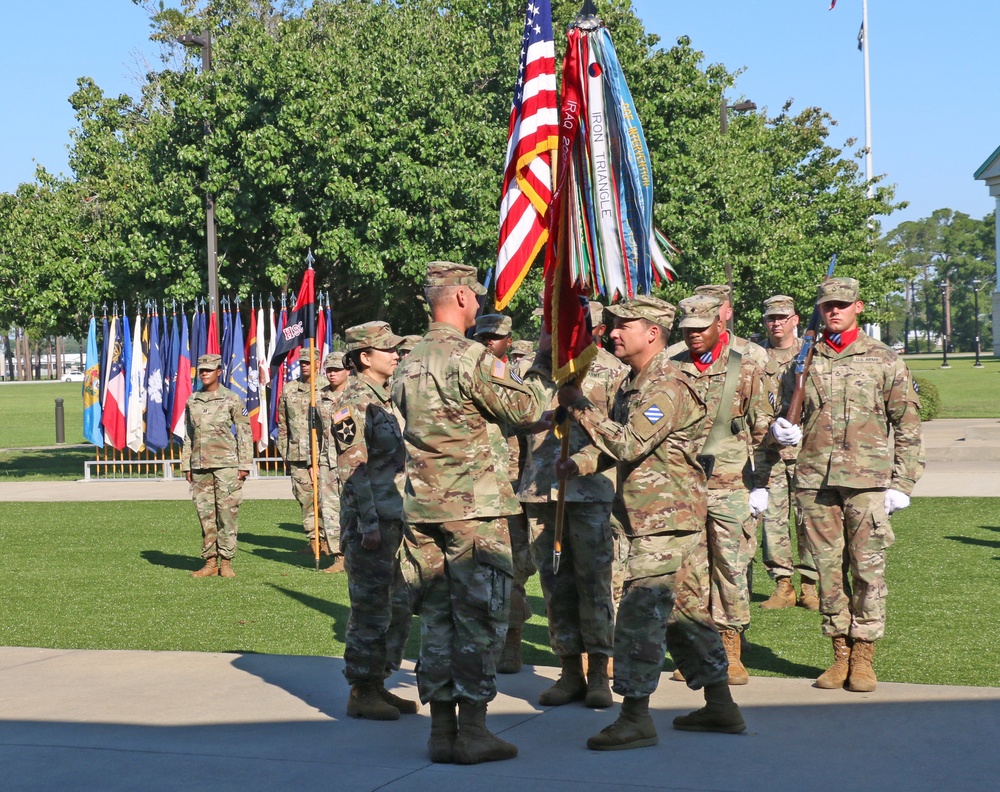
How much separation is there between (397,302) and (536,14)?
2267cm

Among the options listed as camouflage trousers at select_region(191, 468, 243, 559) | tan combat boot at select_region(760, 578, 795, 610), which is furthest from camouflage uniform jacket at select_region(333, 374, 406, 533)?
camouflage trousers at select_region(191, 468, 243, 559)

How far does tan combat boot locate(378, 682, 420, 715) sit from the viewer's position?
708 cm

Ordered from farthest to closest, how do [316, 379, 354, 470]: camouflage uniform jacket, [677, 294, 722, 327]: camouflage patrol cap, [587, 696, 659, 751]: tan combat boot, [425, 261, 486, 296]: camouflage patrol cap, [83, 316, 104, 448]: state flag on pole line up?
[83, 316, 104, 448]: state flag on pole, [316, 379, 354, 470]: camouflage uniform jacket, [677, 294, 722, 327]: camouflage patrol cap, [425, 261, 486, 296]: camouflage patrol cap, [587, 696, 659, 751]: tan combat boot

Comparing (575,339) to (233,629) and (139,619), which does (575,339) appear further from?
(139,619)

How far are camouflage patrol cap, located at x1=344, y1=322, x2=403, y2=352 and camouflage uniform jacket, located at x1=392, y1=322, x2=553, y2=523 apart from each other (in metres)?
1.64

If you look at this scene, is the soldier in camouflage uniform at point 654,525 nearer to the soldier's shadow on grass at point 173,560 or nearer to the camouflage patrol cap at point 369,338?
the camouflage patrol cap at point 369,338

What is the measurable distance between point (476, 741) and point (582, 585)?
1391 millimetres

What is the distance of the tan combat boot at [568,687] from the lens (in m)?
7.11

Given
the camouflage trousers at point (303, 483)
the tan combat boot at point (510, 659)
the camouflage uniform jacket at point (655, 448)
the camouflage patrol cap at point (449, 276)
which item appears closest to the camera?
the camouflage uniform jacket at point (655, 448)

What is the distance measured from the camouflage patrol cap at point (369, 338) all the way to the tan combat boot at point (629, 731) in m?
2.84

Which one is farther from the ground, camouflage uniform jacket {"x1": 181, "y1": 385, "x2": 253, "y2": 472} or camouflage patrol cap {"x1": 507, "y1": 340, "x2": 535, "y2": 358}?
camouflage patrol cap {"x1": 507, "y1": 340, "x2": 535, "y2": 358}

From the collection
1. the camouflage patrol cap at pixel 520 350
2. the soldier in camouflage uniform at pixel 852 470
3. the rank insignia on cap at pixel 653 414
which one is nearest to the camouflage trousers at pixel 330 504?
the camouflage patrol cap at pixel 520 350

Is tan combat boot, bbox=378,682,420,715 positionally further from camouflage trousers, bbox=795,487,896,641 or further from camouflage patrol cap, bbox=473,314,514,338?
camouflage trousers, bbox=795,487,896,641

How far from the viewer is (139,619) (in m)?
10.7
